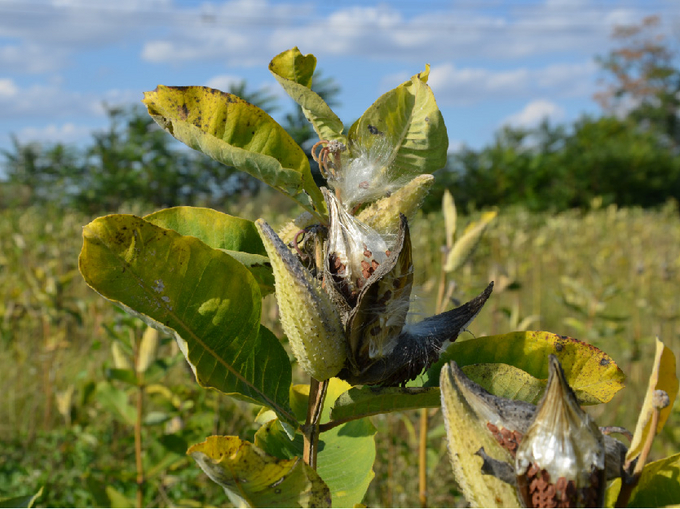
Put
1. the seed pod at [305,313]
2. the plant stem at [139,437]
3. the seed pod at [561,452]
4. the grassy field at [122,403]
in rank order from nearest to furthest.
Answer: the seed pod at [561,452] → the seed pod at [305,313] → the plant stem at [139,437] → the grassy field at [122,403]

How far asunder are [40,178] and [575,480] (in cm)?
1106

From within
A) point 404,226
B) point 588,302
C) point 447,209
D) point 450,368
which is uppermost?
point 447,209

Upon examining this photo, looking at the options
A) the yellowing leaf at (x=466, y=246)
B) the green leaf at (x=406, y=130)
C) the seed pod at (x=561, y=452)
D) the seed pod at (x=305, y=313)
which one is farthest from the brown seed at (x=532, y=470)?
the yellowing leaf at (x=466, y=246)

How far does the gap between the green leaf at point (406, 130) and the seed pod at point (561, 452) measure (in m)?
0.31

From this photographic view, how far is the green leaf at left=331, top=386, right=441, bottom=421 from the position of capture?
58 cm

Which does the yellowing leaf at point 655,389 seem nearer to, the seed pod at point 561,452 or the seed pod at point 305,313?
the seed pod at point 561,452

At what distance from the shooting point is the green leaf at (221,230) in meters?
0.68

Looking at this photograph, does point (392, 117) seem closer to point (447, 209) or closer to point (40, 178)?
point (447, 209)

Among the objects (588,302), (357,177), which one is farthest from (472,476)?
(588,302)

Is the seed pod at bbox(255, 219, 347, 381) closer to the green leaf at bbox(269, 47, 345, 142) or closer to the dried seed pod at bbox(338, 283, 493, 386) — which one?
the dried seed pod at bbox(338, 283, 493, 386)

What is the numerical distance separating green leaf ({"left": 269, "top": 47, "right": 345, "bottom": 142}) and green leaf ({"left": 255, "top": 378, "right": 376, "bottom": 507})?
37 cm

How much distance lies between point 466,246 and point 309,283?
103 cm

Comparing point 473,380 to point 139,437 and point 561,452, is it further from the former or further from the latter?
point 139,437

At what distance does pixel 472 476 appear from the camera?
469 millimetres
